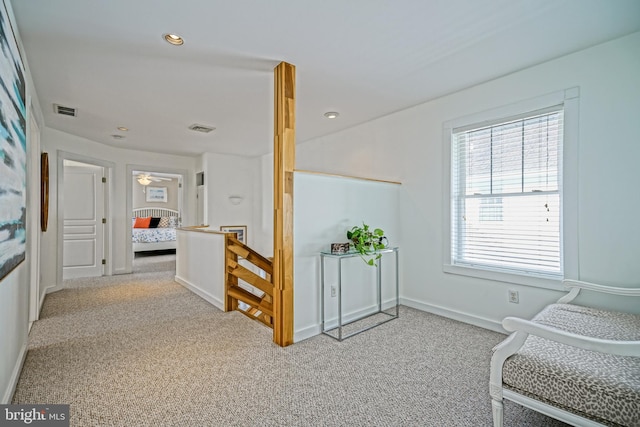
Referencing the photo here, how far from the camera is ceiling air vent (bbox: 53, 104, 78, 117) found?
3636 millimetres

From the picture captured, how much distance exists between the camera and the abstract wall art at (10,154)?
1480 mm

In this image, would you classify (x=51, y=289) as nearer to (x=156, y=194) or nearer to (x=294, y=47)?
(x=294, y=47)

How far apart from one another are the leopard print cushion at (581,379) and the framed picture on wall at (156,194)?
425 inches

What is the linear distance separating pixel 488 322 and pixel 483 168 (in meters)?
1.53

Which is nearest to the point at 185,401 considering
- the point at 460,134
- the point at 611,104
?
the point at 460,134

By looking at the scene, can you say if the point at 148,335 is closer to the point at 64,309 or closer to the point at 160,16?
the point at 64,309

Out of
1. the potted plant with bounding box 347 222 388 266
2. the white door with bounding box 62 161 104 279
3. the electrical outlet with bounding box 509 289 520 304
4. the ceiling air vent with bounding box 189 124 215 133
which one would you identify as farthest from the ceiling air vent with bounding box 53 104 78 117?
the electrical outlet with bounding box 509 289 520 304

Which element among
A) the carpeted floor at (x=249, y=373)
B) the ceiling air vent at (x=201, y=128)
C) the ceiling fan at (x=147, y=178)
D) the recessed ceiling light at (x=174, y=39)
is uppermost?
the recessed ceiling light at (x=174, y=39)

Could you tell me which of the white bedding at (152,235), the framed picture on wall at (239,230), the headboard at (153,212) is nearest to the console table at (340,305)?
the framed picture on wall at (239,230)

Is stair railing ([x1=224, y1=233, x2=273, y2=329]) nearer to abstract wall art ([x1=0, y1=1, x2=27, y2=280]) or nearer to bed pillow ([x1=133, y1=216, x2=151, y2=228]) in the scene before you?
abstract wall art ([x1=0, y1=1, x2=27, y2=280])

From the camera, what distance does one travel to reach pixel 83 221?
17.7 feet

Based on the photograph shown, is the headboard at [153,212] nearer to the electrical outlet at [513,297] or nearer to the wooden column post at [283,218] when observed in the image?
the wooden column post at [283,218]

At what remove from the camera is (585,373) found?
1304 millimetres

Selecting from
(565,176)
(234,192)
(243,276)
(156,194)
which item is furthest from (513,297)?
(156,194)
